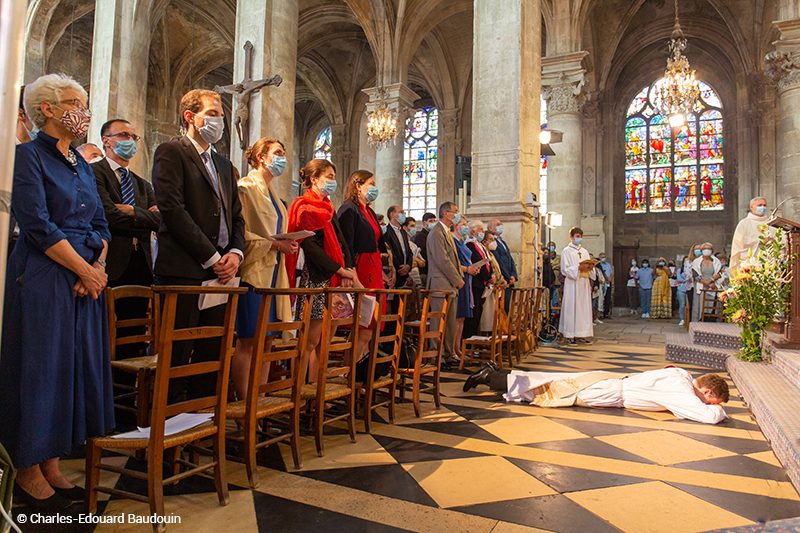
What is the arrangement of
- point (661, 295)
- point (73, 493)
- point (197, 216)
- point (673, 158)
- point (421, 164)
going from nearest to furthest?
point (73, 493) < point (197, 216) < point (661, 295) < point (673, 158) < point (421, 164)

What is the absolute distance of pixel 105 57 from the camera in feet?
33.9

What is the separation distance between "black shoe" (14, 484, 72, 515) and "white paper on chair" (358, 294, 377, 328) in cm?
179

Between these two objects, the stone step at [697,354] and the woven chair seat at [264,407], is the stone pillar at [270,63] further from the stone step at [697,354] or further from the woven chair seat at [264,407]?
the woven chair seat at [264,407]

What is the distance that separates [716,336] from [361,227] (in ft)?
16.4

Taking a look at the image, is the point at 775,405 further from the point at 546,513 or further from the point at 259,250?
the point at 259,250

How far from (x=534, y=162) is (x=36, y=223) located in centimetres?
725

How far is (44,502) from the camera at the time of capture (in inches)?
79.1

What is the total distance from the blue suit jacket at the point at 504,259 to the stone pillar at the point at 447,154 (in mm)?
12473

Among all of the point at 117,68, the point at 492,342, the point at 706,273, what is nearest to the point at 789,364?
the point at 492,342

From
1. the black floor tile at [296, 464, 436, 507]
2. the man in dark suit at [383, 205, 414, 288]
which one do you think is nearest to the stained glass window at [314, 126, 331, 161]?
the man in dark suit at [383, 205, 414, 288]

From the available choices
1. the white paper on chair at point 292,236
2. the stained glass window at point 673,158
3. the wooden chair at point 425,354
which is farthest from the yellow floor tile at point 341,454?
the stained glass window at point 673,158

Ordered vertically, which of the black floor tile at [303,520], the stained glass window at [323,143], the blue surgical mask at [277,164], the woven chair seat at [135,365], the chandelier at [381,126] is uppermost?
the stained glass window at [323,143]

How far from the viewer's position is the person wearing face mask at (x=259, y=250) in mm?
2850

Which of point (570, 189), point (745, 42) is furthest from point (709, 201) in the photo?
point (570, 189)
